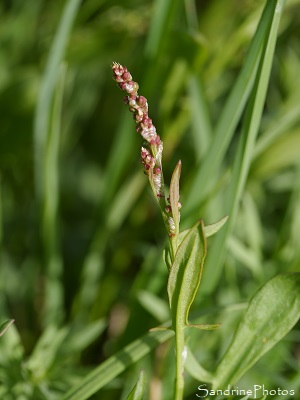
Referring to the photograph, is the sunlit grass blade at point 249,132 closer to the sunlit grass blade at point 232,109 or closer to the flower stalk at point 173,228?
the sunlit grass blade at point 232,109

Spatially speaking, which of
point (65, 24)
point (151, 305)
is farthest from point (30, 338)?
point (65, 24)

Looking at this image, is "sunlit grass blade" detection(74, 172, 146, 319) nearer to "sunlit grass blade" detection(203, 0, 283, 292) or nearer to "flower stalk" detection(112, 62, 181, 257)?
"sunlit grass blade" detection(203, 0, 283, 292)

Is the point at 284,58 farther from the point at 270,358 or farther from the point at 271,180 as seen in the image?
the point at 270,358

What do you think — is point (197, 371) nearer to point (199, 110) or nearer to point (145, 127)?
point (145, 127)

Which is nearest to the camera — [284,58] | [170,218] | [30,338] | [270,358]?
[170,218]

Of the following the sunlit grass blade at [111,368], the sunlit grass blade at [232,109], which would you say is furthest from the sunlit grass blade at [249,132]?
the sunlit grass blade at [111,368]

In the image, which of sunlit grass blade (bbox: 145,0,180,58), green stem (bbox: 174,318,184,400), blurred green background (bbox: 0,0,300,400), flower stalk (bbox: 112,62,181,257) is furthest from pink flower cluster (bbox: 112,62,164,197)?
sunlit grass blade (bbox: 145,0,180,58)
